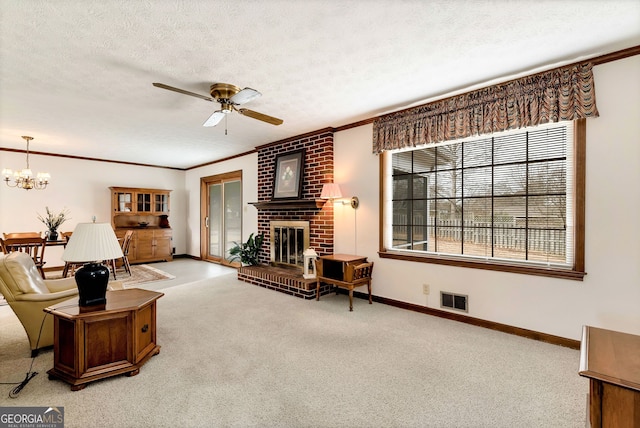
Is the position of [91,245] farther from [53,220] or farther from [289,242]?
[53,220]

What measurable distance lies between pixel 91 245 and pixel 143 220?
20.8ft

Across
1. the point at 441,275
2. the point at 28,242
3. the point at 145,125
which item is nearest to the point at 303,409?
the point at 441,275

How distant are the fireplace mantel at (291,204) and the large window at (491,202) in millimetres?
1053

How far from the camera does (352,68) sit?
2.69 metres

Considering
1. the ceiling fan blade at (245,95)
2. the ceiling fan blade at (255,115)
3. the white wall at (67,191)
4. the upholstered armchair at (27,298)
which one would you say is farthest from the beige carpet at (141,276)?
the ceiling fan blade at (245,95)

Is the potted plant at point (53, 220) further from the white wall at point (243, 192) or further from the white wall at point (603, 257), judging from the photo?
the white wall at point (603, 257)

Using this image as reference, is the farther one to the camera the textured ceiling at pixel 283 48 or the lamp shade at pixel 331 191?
the lamp shade at pixel 331 191

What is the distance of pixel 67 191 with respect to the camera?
21.5 feet

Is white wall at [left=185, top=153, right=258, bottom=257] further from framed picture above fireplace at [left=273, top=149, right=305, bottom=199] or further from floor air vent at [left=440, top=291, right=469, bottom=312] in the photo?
floor air vent at [left=440, top=291, right=469, bottom=312]

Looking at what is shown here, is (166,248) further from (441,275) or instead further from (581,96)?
(581,96)

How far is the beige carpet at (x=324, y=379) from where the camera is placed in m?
1.80

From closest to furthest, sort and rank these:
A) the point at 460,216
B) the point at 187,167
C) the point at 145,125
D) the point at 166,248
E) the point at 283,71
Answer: the point at 283,71 → the point at 460,216 → the point at 145,125 → the point at 166,248 → the point at 187,167

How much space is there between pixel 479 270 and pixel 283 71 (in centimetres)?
283

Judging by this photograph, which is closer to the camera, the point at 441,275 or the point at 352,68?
the point at 352,68
